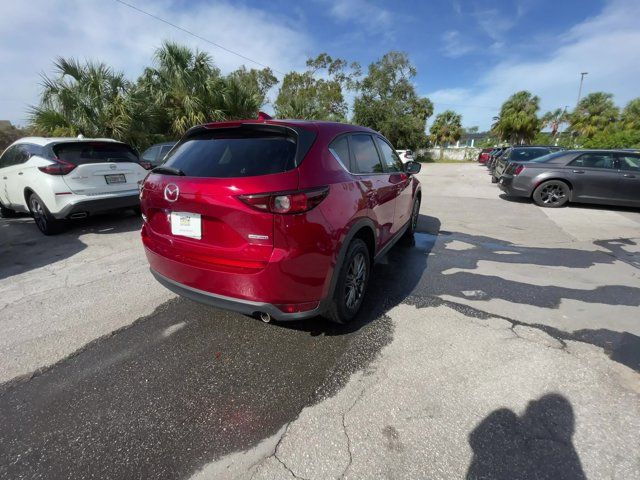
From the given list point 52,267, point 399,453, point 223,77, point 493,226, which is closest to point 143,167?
point 52,267

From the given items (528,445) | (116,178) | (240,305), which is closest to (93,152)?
(116,178)

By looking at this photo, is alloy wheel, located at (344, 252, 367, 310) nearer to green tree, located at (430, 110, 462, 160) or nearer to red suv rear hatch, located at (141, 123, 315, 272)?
red suv rear hatch, located at (141, 123, 315, 272)

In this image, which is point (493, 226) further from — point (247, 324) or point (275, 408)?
point (275, 408)

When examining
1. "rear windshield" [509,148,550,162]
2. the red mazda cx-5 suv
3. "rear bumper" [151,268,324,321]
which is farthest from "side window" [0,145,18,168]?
"rear windshield" [509,148,550,162]

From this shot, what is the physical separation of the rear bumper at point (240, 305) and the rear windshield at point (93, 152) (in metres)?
4.35

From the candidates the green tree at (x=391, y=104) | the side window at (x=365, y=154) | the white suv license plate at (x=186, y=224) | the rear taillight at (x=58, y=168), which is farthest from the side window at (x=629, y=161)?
the green tree at (x=391, y=104)

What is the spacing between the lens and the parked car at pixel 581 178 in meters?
7.79

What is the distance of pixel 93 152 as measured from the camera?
5.52m

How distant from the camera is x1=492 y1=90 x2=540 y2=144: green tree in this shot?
37.3 meters

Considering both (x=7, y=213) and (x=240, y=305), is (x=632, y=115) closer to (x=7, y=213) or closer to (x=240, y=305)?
(x=240, y=305)

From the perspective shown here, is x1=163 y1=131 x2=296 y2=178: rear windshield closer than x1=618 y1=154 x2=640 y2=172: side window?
Yes

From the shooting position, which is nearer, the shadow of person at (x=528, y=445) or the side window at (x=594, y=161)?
the shadow of person at (x=528, y=445)

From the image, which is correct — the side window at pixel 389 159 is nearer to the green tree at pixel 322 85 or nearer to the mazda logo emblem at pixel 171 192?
the mazda logo emblem at pixel 171 192

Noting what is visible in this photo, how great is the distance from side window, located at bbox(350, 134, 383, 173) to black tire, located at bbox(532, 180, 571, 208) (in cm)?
716
